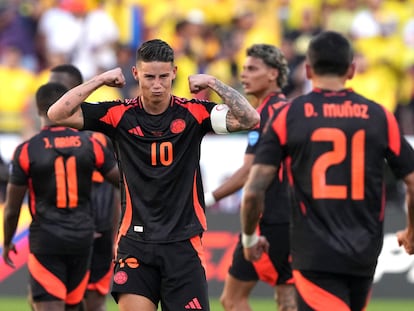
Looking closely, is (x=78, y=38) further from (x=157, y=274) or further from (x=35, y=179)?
(x=157, y=274)

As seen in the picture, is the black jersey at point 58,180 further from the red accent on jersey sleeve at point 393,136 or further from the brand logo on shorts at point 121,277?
the red accent on jersey sleeve at point 393,136

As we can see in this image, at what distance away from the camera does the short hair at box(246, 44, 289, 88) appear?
36.2 feet

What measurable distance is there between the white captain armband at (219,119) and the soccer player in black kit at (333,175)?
2.82ft

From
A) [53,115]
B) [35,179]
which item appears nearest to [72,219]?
[35,179]

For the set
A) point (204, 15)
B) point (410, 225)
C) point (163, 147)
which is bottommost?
point (410, 225)

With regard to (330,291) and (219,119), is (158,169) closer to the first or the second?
(219,119)

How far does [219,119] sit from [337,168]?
127 centimetres

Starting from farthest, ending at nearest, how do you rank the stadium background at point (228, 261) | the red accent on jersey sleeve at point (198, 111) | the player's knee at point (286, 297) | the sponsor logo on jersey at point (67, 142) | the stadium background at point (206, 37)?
the stadium background at point (206, 37) < the stadium background at point (228, 261) < the player's knee at point (286, 297) < the sponsor logo on jersey at point (67, 142) < the red accent on jersey sleeve at point (198, 111)

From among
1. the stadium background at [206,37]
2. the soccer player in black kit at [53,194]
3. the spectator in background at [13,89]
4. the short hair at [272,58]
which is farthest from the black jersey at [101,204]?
the spectator in background at [13,89]

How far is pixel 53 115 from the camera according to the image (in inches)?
320

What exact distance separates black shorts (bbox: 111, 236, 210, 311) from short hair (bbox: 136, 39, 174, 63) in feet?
4.37

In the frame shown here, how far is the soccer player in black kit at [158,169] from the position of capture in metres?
8.05

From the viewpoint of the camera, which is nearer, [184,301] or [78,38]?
[184,301]

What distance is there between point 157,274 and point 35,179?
7.84 feet
